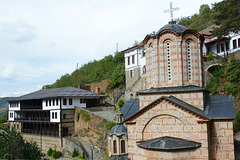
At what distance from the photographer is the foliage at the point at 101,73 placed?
4084cm

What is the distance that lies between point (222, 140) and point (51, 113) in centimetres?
2496

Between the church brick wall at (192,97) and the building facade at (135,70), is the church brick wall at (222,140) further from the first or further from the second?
the building facade at (135,70)

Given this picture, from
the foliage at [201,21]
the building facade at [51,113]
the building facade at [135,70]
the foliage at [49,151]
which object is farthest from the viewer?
the foliage at [201,21]

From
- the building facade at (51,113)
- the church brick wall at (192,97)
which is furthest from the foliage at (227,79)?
the building facade at (51,113)

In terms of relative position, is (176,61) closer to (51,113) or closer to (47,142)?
(51,113)

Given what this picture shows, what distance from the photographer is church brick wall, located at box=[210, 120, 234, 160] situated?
11438 mm

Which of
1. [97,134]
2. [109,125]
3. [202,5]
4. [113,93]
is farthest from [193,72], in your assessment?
[202,5]

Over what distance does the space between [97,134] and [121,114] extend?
11.5m

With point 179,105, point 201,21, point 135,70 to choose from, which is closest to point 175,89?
point 179,105

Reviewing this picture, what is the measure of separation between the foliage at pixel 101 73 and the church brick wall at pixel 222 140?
→ 28.4 metres

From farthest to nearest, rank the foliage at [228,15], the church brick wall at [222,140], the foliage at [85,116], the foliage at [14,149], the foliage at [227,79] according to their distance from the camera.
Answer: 1. the foliage at [85,116]
2. the foliage at [228,15]
3. the foliage at [227,79]
4. the foliage at [14,149]
5. the church brick wall at [222,140]

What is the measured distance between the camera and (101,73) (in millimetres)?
52375

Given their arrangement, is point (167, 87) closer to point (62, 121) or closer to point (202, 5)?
point (62, 121)

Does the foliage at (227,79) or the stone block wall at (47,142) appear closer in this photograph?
the foliage at (227,79)
